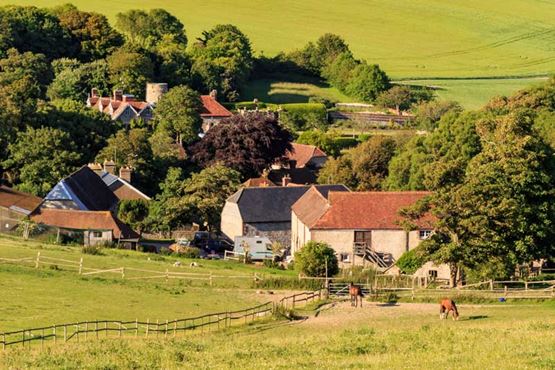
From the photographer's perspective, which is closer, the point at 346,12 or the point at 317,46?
the point at 317,46

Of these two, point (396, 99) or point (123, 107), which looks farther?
point (396, 99)

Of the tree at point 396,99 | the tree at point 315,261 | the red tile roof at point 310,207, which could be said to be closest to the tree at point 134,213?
the red tile roof at point 310,207

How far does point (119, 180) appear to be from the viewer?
9431cm

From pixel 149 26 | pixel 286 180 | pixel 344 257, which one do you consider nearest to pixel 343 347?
pixel 344 257

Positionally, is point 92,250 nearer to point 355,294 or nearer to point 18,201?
point 18,201

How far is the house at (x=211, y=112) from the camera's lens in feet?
417


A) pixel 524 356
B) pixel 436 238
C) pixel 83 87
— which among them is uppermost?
pixel 83 87

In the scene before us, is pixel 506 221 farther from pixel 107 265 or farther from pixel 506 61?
pixel 506 61

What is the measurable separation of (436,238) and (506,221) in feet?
10.9

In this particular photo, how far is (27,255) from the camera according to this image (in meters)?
65.9

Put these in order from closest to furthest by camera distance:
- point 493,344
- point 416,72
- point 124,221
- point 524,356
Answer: point 524,356, point 493,344, point 124,221, point 416,72

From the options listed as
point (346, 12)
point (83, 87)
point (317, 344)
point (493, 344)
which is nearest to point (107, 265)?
point (317, 344)

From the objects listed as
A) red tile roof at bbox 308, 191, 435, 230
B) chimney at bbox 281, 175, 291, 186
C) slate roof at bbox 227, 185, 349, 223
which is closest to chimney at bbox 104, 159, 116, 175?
chimney at bbox 281, 175, 291, 186

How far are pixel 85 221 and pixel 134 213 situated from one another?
919 cm
